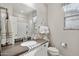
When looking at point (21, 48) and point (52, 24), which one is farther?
point (52, 24)

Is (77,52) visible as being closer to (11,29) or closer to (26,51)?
(26,51)

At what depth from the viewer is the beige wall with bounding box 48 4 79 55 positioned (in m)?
1.36

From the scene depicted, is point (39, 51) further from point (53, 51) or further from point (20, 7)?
point (20, 7)

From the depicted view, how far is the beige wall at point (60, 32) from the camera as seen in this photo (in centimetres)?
136

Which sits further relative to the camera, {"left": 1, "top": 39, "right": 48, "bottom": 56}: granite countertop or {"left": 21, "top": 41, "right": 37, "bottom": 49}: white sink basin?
{"left": 21, "top": 41, "right": 37, "bottom": 49}: white sink basin

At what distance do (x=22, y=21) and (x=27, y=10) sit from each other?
0.16 meters

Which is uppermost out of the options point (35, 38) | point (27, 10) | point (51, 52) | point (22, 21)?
point (27, 10)

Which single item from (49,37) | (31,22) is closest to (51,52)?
(49,37)

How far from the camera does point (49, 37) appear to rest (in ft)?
4.64

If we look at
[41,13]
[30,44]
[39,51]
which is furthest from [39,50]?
[41,13]

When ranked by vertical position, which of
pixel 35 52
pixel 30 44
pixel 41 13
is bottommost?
pixel 35 52

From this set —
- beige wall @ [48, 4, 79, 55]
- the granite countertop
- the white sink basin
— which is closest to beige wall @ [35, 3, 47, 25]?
beige wall @ [48, 4, 79, 55]

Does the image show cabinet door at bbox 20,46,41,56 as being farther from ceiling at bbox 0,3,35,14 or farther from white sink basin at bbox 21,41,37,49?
ceiling at bbox 0,3,35,14

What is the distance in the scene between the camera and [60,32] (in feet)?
4.61
